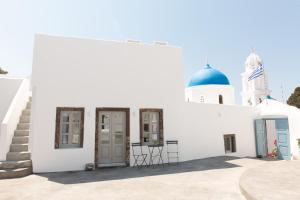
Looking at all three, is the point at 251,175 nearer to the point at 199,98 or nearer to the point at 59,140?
the point at 59,140

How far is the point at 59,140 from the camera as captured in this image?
8242 mm

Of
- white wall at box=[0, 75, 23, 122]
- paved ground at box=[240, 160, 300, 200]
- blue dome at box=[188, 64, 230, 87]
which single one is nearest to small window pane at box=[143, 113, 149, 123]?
paved ground at box=[240, 160, 300, 200]

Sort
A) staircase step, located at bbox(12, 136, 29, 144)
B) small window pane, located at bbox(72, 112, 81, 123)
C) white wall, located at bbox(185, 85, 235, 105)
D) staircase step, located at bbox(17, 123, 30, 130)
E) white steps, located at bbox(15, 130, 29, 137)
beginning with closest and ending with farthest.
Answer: staircase step, located at bbox(12, 136, 29, 144) → small window pane, located at bbox(72, 112, 81, 123) → white steps, located at bbox(15, 130, 29, 137) → staircase step, located at bbox(17, 123, 30, 130) → white wall, located at bbox(185, 85, 235, 105)

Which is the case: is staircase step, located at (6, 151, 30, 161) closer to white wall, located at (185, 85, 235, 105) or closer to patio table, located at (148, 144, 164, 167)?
patio table, located at (148, 144, 164, 167)

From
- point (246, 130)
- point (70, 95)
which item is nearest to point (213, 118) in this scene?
point (246, 130)

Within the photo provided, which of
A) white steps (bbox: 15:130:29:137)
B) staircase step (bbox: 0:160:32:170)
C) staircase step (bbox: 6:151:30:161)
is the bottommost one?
staircase step (bbox: 0:160:32:170)

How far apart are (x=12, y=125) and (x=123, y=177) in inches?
202

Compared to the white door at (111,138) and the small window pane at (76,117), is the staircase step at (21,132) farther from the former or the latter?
the white door at (111,138)

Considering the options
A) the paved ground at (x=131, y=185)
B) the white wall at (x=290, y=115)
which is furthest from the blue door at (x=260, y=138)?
the paved ground at (x=131, y=185)

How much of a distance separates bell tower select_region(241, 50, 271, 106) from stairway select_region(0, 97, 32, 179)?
71.0 feet

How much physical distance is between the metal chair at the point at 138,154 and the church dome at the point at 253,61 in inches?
825

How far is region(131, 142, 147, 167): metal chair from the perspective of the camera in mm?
8992

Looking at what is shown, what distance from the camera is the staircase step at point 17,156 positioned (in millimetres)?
7684

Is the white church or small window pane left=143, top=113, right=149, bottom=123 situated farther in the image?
small window pane left=143, top=113, right=149, bottom=123
